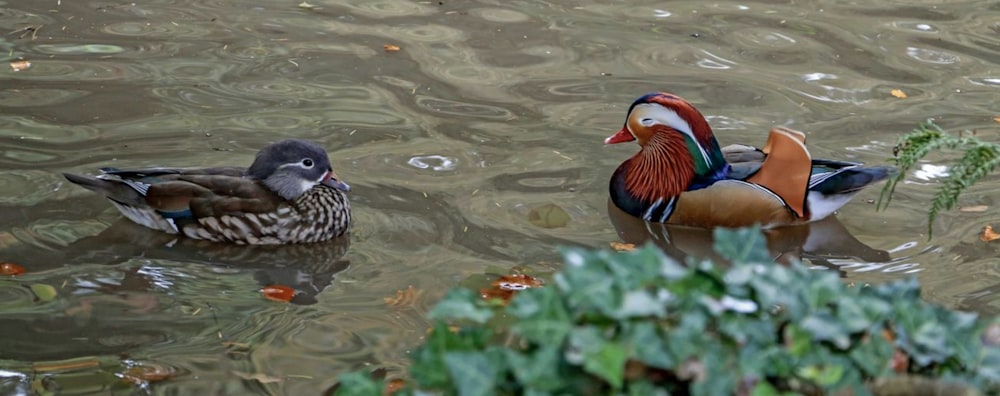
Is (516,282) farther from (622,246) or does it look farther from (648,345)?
(648,345)

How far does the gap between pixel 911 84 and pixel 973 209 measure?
204cm

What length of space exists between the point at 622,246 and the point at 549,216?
420mm

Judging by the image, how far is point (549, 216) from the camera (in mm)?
5949

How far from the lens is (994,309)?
5.00 meters

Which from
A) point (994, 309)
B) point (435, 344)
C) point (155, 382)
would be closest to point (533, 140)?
point (994, 309)

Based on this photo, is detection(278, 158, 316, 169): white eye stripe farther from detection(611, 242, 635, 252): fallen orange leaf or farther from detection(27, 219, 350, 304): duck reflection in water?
detection(611, 242, 635, 252): fallen orange leaf

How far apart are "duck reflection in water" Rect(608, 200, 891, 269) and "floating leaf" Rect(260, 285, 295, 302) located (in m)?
1.68

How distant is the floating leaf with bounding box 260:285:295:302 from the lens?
498 cm

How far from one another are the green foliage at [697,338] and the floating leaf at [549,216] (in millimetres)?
3439

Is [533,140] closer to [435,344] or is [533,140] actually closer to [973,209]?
[973,209]

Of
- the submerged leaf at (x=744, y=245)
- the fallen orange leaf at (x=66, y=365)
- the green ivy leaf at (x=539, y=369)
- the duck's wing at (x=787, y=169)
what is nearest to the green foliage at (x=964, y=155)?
the submerged leaf at (x=744, y=245)

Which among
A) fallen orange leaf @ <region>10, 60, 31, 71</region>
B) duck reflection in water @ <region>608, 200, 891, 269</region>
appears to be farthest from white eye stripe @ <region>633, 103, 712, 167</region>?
fallen orange leaf @ <region>10, 60, 31, 71</region>

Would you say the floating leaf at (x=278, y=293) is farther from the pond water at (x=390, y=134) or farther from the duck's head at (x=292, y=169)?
the duck's head at (x=292, y=169)

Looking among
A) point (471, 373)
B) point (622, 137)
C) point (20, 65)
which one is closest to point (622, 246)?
point (622, 137)
